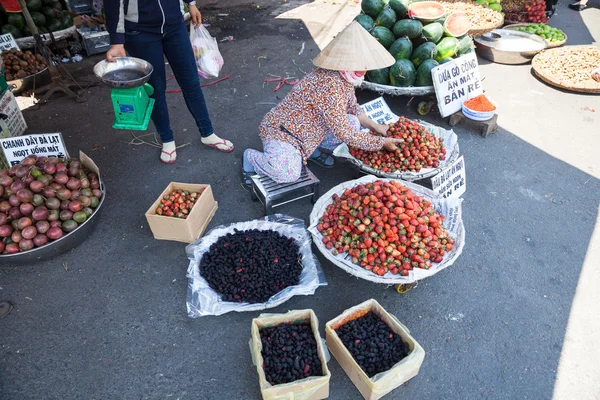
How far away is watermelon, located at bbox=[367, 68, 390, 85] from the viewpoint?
14.1 ft

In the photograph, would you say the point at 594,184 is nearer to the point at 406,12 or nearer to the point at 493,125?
the point at 493,125

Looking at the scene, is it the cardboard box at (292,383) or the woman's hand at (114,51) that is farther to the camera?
the woman's hand at (114,51)

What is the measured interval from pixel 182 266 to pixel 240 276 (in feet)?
1.92

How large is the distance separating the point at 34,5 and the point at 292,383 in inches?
258

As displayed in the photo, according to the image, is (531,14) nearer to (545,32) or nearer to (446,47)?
(545,32)

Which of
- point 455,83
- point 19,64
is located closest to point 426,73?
point 455,83

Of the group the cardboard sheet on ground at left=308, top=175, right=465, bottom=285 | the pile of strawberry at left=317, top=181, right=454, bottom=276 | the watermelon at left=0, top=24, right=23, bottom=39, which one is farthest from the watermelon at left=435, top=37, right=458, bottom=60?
the watermelon at left=0, top=24, right=23, bottom=39

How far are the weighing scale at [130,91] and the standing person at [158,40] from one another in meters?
0.08

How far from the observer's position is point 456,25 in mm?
4516

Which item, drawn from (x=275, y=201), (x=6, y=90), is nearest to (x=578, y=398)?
(x=275, y=201)

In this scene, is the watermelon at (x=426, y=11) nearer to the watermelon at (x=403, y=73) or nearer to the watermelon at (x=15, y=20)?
the watermelon at (x=403, y=73)

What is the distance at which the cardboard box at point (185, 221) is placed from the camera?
2.83 metres

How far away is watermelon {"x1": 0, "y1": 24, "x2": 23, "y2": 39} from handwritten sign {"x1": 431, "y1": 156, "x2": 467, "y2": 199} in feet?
20.2

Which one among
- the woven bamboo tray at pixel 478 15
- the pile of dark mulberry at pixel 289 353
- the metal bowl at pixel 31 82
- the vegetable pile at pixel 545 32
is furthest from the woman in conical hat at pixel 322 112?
the vegetable pile at pixel 545 32
